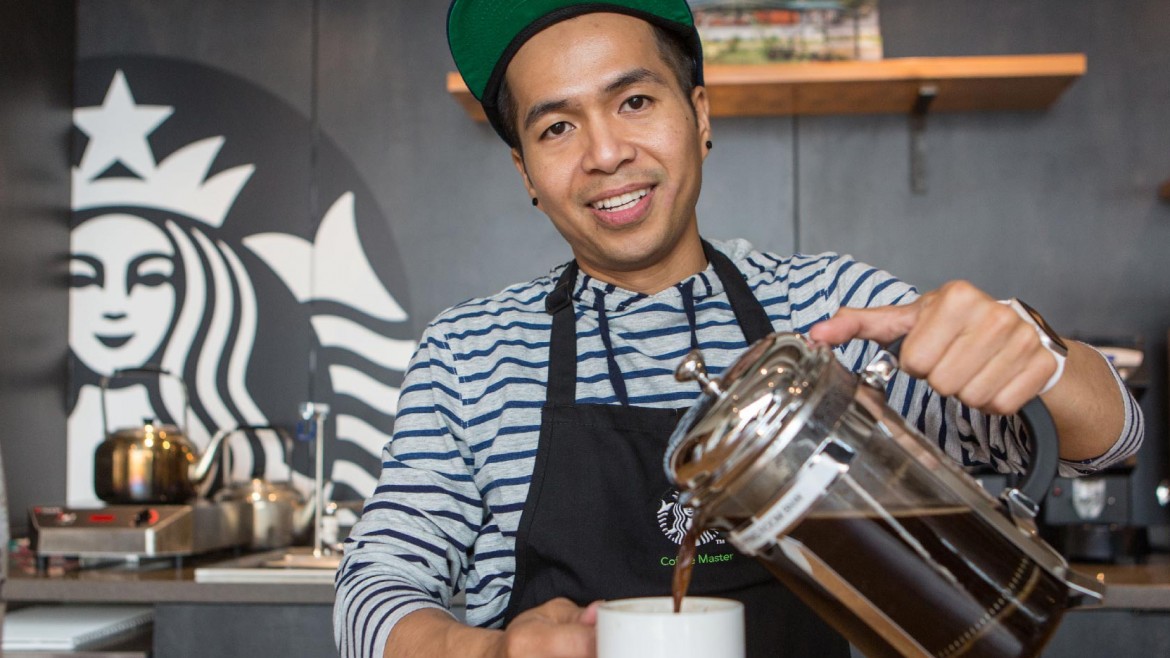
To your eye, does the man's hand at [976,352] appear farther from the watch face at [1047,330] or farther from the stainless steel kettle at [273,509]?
the stainless steel kettle at [273,509]

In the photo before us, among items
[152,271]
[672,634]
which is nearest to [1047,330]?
[672,634]

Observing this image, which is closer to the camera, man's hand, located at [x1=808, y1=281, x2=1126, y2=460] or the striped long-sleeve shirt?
man's hand, located at [x1=808, y1=281, x2=1126, y2=460]

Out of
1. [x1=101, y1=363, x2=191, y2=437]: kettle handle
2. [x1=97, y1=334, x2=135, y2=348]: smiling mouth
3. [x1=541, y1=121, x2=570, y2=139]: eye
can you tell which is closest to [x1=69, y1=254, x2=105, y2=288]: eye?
[x1=97, y1=334, x2=135, y2=348]: smiling mouth

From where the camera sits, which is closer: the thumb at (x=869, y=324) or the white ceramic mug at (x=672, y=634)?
the white ceramic mug at (x=672, y=634)

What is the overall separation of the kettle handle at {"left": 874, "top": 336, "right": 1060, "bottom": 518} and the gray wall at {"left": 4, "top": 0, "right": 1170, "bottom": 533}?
2.14 m

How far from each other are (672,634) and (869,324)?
0.99ft

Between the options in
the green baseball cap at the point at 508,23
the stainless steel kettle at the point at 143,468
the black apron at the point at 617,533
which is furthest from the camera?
the stainless steel kettle at the point at 143,468

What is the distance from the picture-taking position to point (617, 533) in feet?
3.45

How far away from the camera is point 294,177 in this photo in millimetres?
2938

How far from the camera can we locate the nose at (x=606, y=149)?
110 cm

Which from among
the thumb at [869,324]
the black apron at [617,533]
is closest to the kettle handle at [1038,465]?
the thumb at [869,324]

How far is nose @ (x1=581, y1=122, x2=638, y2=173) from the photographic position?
43.2 inches

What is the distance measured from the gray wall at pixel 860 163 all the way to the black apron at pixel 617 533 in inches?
70.6

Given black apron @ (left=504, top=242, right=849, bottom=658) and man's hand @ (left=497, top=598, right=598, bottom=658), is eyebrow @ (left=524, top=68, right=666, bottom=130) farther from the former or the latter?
man's hand @ (left=497, top=598, right=598, bottom=658)
